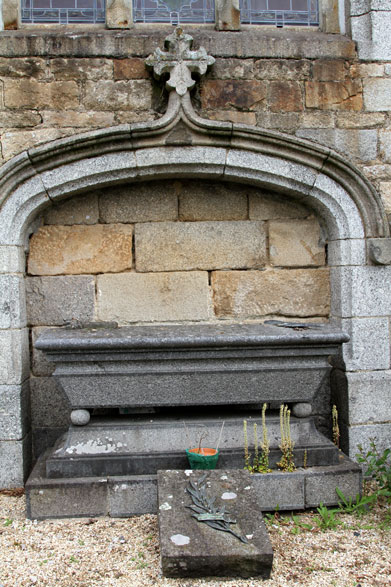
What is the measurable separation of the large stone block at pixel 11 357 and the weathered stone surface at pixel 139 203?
1026mm

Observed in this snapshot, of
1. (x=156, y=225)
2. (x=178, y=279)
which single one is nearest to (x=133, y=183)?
(x=156, y=225)

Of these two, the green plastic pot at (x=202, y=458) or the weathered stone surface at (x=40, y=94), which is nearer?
the green plastic pot at (x=202, y=458)

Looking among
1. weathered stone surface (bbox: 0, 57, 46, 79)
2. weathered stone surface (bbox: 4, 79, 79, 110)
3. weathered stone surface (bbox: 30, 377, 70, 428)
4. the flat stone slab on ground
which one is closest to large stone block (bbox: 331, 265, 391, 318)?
the flat stone slab on ground

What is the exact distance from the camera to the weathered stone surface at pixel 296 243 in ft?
12.9

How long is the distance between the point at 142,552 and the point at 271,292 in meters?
1.96

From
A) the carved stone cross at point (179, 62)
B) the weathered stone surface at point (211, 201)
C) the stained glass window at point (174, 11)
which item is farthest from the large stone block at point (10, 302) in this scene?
the stained glass window at point (174, 11)

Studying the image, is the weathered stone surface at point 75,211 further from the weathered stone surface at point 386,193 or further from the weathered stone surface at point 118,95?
the weathered stone surface at point 386,193

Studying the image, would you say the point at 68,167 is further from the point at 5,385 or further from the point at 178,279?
the point at 5,385

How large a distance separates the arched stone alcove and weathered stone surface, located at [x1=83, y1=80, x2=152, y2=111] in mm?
201

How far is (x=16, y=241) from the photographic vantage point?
3.57m

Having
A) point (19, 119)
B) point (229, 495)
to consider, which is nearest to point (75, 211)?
point (19, 119)

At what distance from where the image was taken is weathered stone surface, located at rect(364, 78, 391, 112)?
12.1 ft

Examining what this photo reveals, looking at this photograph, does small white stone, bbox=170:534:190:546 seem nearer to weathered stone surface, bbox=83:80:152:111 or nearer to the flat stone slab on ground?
the flat stone slab on ground

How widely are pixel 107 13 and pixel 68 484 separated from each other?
3.08 metres
